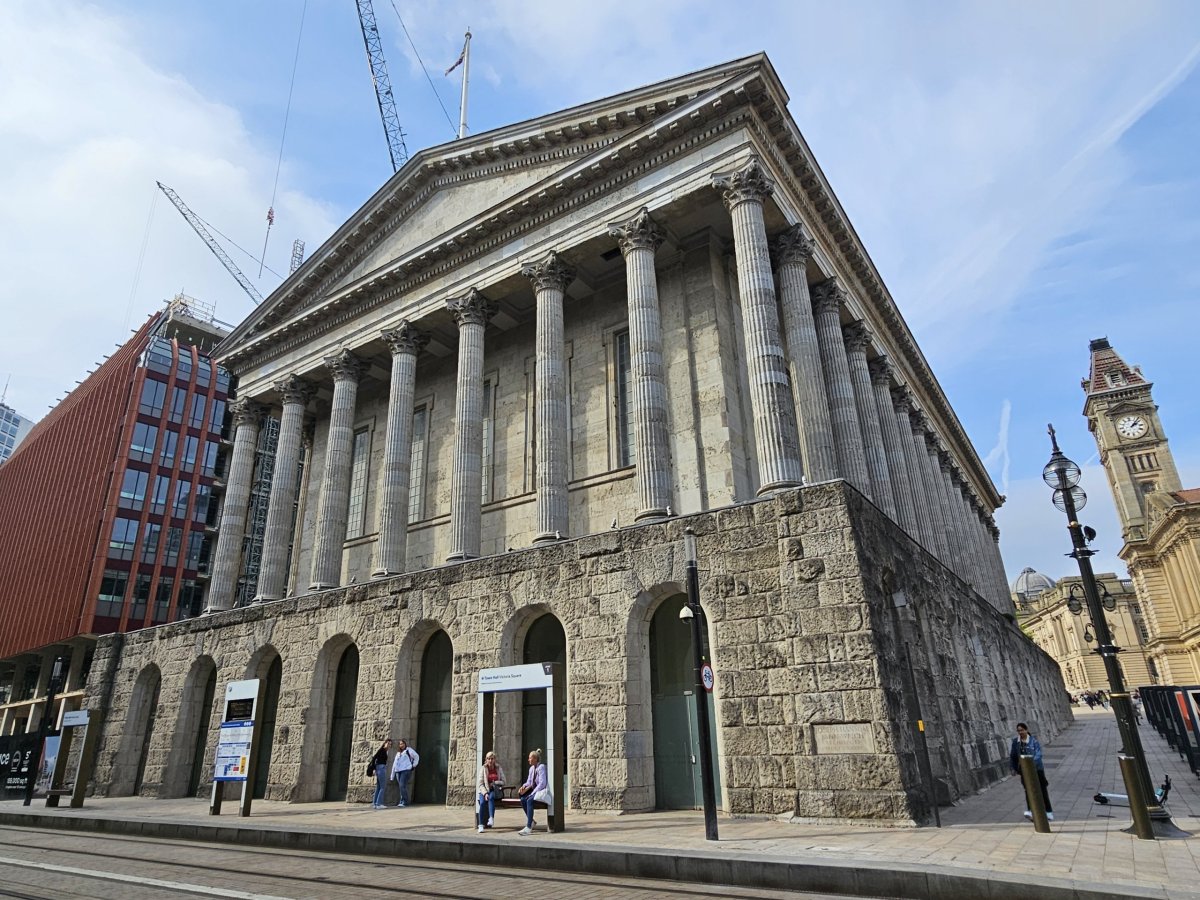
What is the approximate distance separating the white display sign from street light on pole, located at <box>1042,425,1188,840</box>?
366 inches

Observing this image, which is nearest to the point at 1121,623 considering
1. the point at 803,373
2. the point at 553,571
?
the point at 803,373

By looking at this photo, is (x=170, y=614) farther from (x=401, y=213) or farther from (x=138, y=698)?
(x=401, y=213)

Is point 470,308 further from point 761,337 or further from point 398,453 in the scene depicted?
point 761,337

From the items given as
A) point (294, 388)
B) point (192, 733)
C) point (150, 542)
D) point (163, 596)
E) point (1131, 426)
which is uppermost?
point (1131, 426)

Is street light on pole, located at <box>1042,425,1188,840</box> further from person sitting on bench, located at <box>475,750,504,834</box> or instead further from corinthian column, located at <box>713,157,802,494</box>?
person sitting on bench, located at <box>475,750,504,834</box>

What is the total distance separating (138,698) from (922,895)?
2922 cm

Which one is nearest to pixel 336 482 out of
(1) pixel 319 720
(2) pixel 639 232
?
(1) pixel 319 720

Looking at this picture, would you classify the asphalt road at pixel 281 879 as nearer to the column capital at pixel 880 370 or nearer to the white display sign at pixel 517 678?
the white display sign at pixel 517 678

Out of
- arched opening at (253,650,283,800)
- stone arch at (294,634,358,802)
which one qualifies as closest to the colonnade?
stone arch at (294,634,358,802)

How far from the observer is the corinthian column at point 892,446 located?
29.3 meters

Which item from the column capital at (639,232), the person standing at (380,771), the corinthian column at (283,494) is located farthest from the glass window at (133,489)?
the column capital at (639,232)

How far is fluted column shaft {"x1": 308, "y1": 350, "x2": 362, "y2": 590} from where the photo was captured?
87.7ft

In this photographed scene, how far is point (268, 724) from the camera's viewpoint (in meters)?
24.3

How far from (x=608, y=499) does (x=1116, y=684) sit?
14959 mm
